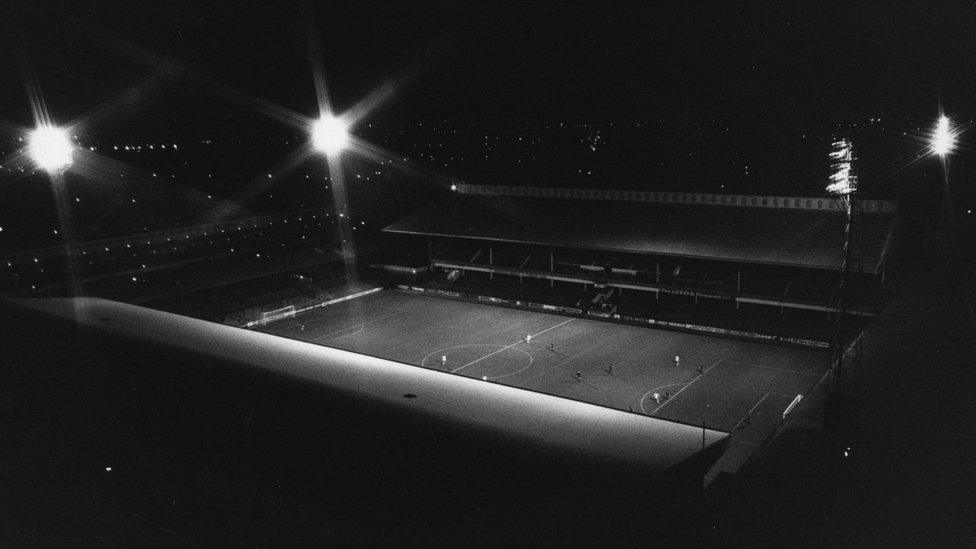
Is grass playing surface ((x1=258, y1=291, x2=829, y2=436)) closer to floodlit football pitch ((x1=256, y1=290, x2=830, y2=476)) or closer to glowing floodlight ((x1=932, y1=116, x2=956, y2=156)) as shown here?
floodlit football pitch ((x1=256, y1=290, x2=830, y2=476))

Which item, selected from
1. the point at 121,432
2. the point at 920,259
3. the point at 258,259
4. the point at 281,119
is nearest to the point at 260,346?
the point at 121,432

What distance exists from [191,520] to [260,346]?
4.07 m

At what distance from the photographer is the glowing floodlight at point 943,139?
20.9 m

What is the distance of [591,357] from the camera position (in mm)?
24797

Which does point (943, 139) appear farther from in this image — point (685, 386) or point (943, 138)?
point (685, 386)

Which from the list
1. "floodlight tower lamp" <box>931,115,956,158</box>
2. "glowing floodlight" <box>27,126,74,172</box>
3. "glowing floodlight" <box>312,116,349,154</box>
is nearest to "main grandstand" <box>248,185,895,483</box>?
"floodlight tower lamp" <box>931,115,956,158</box>

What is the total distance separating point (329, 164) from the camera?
120 feet

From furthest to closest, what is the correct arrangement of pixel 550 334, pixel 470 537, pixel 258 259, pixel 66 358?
pixel 258 259 → pixel 550 334 → pixel 66 358 → pixel 470 537

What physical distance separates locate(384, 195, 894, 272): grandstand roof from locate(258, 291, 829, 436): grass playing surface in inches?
153

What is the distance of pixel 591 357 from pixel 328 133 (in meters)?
15.0

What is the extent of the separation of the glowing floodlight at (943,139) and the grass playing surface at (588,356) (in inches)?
317

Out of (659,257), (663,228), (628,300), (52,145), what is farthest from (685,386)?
(52,145)

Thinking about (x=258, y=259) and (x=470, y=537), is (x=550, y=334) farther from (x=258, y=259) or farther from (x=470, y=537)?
(x=470, y=537)

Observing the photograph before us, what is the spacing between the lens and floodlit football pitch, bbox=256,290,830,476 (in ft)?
65.2
